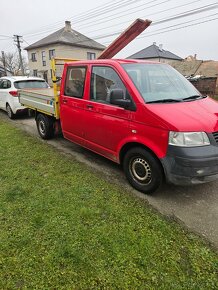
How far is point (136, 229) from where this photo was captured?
272 cm

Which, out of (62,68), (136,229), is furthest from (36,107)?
(136,229)

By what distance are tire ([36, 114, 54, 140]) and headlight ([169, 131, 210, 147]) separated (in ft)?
12.8

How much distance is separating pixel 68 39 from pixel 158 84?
3365 cm

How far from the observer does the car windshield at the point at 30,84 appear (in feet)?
27.4

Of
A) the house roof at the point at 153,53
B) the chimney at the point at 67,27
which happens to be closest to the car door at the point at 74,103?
the chimney at the point at 67,27

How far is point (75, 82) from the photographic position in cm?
443

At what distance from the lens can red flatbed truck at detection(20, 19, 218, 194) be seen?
285 centimetres

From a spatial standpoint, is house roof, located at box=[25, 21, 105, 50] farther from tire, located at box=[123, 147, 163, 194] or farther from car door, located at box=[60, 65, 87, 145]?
tire, located at box=[123, 147, 163, 194]

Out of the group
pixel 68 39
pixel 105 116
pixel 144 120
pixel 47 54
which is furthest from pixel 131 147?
pixel 47 54

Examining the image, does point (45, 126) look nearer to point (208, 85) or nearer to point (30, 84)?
point (30, 84)

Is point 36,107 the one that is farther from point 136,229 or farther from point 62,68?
point 136,229

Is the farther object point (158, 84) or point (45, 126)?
point (45, 126)

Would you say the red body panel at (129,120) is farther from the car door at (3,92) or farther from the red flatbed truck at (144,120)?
the car door at (3,92)

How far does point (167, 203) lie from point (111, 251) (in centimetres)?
127
